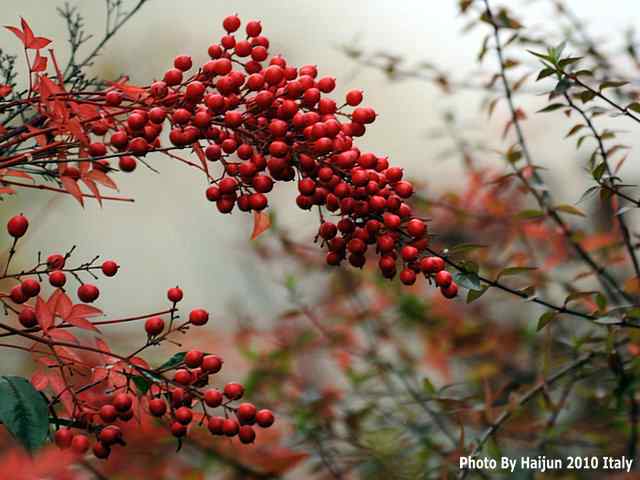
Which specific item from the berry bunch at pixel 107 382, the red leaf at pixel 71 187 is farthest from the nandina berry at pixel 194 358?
the red leaf at pixel 71 187

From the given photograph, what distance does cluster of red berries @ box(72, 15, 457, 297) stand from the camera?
0.47 meters

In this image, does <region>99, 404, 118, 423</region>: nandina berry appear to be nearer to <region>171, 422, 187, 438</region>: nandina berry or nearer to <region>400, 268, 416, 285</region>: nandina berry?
<region>171, 422, 187, 438</region>: nandina berry

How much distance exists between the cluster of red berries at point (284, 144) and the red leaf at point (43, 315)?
0.10 meters

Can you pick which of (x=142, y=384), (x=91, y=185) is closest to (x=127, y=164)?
(x=91, y=185)

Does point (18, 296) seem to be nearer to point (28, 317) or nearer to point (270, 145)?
point (28, 317)

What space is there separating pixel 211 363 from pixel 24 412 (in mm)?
103

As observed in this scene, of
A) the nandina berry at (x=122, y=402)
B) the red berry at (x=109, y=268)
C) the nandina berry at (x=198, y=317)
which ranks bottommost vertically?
the nandina berry at (x=122, y=402)

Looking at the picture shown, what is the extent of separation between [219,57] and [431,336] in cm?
85

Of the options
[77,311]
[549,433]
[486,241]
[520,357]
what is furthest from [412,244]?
[520,357]

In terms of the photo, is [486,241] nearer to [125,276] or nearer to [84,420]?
[84,420]

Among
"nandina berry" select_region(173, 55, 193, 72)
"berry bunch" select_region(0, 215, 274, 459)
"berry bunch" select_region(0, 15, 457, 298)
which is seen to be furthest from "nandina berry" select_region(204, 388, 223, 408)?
"nandina berry" select_region(173, 55, 193, 72)

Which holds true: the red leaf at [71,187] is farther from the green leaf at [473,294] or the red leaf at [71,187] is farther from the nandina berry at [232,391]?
the green leaf at [473,294]

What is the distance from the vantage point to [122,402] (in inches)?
17.4

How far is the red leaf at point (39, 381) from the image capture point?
0.47 metres
